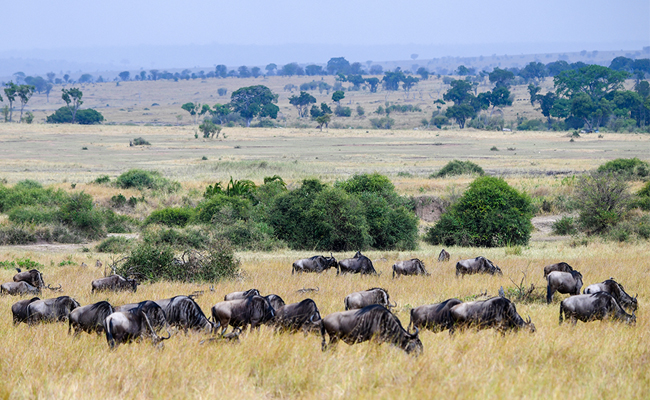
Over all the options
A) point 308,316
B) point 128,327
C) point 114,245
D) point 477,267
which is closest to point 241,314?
point 308,316

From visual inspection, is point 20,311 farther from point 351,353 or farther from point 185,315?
point 351,353

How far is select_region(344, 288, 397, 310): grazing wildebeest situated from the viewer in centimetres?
1036

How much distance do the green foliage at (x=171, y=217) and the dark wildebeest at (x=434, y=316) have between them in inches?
816


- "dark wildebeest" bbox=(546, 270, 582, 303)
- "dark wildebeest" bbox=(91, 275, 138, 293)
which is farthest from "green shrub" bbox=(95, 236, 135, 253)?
"dark wildebeest" bbox=(546, 270, 582, 303)

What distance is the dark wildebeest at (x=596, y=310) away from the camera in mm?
9594

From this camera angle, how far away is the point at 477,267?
619 inches

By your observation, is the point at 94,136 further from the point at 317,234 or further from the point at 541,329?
the point at 541,329

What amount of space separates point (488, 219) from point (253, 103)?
115 metres

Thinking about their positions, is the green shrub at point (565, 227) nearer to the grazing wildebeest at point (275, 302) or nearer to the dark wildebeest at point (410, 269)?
the dark wildebeest at point (410, 269)

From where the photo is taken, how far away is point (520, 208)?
27016 mm

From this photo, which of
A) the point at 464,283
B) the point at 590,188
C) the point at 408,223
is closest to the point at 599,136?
the point at 590,188

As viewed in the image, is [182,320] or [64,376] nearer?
[64,376]

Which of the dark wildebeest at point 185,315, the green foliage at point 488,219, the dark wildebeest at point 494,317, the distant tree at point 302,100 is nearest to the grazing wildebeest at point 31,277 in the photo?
the dark wildebeest at point 185,315

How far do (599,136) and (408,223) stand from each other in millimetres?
76917
